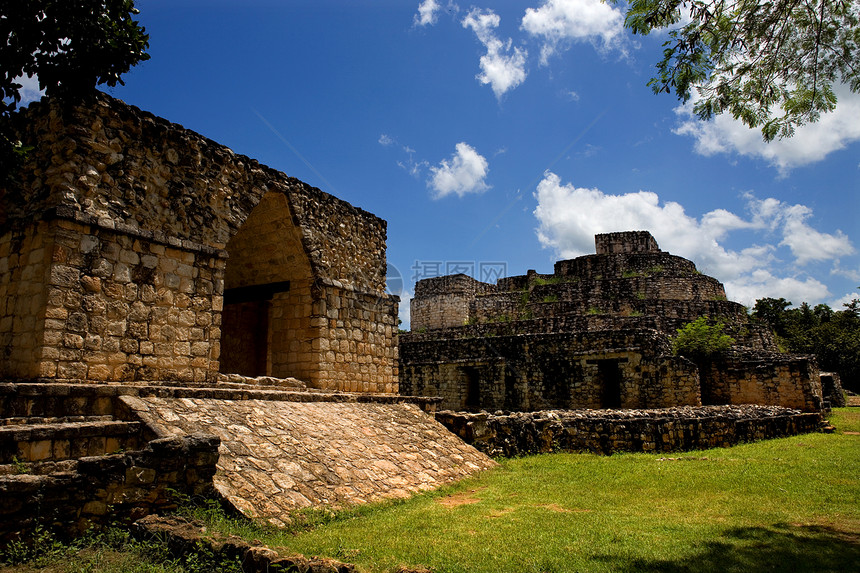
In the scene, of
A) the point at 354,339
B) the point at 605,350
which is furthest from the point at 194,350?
the point at 605,350

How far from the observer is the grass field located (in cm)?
448

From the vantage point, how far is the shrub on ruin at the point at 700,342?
16.2 m

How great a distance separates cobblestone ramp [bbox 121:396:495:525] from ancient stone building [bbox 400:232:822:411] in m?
8.17

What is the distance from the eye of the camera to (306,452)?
23.0ft

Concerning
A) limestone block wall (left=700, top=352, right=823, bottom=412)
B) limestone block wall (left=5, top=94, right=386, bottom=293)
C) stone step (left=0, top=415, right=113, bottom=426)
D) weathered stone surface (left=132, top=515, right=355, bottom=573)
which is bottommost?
weathered stone surface (left=132, top=515, right=355, bottom=573)

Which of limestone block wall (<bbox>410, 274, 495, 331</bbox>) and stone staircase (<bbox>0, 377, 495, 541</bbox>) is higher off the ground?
limestone block wall (<bbox>410, 274, 495, 331</bbox>)

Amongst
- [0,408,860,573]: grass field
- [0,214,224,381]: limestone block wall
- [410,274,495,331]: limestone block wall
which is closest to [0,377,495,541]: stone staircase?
[0,214,224,381]: limestone block wall

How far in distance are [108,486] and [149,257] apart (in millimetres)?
3782

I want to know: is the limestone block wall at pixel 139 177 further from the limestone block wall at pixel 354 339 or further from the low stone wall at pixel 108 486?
the low stone wall at pixel 108 486

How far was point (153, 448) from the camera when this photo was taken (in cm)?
515

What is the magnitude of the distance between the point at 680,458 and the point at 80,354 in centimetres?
921

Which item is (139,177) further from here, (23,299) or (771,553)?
(771,553)

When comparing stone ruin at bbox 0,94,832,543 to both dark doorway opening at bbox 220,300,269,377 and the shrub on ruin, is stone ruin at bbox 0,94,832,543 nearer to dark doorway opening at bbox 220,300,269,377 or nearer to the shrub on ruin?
dark doorway opening at bbox 220,300,269,377

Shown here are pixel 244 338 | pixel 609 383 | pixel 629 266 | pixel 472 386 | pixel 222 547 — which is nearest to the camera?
pixel 222 547
